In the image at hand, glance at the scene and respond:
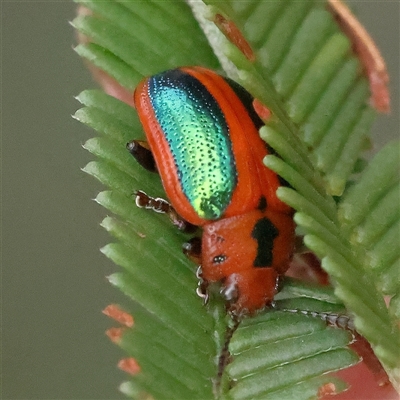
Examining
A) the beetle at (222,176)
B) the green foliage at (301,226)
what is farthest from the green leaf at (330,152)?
the beetle at (222,176)

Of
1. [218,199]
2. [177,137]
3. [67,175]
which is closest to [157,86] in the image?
[177,137]

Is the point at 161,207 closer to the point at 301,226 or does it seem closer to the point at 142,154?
the point at 142,154

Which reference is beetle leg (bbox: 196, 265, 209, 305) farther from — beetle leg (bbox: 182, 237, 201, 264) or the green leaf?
the green leaf

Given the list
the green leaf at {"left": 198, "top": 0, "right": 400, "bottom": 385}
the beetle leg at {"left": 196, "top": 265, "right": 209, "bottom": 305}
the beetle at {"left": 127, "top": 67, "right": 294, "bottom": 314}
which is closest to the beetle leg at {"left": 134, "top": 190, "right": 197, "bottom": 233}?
the beetle at {"left": 127, "top": 67, "right": 294, "bottom": 314}

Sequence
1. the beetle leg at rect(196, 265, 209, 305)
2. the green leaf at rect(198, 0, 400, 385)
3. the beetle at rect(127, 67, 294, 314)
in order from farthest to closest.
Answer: the beetle at rect(127, 67, 294, 314)
the beetle leg at rect(196, 265, 209, 305)
the green leaf at rect(198, 0, 400, 385)

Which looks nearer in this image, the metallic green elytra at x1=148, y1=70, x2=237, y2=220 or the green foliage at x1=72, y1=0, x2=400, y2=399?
the green foliage at x1=72, y1=0, x2=400, y2=399

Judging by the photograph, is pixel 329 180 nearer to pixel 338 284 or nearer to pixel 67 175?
pixel 338 284

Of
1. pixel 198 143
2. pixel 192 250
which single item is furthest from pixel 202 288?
pixel 198 143

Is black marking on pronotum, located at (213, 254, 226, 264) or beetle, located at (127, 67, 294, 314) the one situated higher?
beetle, located at (127, 67, 294, 314)
